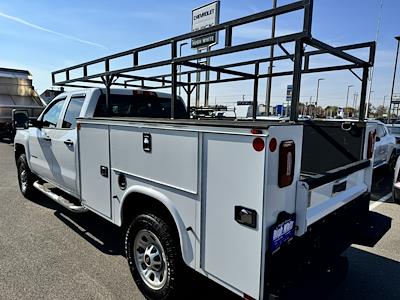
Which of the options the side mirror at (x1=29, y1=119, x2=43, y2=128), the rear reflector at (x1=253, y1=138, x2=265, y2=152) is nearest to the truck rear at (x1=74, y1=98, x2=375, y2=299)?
the rear reflector at (x1=253, y1=138, x2=265, y2=152)

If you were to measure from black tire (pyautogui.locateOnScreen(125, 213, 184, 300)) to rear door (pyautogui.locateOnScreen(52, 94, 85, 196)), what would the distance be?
1.48 m

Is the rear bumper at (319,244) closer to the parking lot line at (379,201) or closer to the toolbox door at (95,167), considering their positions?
the toolbox door at (95,167)

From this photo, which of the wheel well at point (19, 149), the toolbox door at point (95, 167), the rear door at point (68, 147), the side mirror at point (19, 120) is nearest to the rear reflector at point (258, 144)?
the toolbox door at point (95, 167)

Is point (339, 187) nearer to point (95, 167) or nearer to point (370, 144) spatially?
point (370, 144)

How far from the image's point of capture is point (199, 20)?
12.4m

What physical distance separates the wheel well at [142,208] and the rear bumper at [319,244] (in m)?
0.89

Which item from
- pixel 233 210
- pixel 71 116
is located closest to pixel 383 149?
pixel 71 116

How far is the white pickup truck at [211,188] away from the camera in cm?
192

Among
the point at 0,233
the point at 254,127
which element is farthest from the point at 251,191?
the point at 0,233

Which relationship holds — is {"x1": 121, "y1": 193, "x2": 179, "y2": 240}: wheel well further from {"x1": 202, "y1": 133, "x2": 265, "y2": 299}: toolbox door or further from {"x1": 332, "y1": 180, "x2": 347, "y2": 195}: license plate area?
{"x1": 332, "y1": 180, "x2": 347, "y2": 195}: license plate area

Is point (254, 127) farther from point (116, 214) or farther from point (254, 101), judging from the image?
point (254, 101)

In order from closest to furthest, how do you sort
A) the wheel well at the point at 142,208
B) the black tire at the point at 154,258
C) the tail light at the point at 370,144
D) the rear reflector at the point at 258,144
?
the rear reflector at the point at 258,144 → the black tire at the point at 154,258 → the wheel well at the point at 142,208 → the tail light at the point at 370,144

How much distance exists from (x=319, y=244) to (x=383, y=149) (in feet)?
25.4

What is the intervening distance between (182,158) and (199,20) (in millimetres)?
11383
